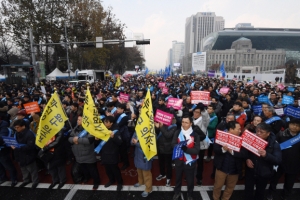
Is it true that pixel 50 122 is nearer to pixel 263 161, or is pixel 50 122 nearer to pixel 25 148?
pixel 25 148

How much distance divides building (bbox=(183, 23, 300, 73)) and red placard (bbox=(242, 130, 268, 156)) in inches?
3944

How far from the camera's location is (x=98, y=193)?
4.19m

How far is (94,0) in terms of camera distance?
94.4 feet

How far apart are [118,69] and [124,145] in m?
53.0

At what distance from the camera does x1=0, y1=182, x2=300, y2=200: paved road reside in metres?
4.06

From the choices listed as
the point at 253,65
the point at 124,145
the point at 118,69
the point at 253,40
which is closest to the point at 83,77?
the point at 124,145

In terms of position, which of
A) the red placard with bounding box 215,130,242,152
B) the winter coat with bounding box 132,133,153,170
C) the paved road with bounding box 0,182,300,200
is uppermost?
the red placard with bounding box 215,130,242,152

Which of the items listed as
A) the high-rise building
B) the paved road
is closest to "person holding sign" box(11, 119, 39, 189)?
the paved road

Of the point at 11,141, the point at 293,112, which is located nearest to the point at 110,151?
the point at 11,141

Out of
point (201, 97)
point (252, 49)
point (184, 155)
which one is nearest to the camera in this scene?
point (184, 155)

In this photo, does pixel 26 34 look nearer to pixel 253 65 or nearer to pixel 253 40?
pixel 253 65

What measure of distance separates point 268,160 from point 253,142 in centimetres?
41

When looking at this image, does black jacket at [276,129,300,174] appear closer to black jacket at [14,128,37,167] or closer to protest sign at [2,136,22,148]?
black jacket at [14,128,37,167]

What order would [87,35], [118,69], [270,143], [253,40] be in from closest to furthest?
[270,143] → [87,35] → [118,69] → [253,40]
